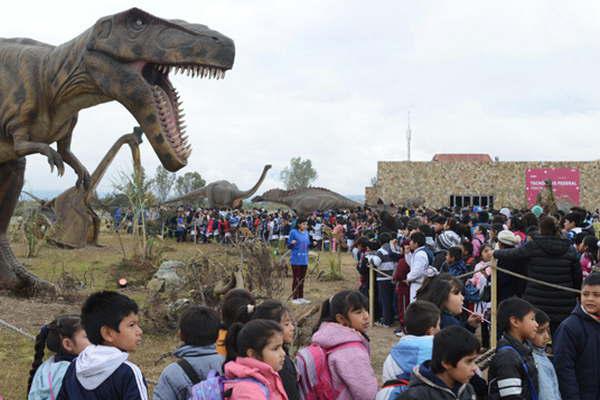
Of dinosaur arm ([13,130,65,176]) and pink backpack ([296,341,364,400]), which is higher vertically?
dinosaur arm ([13,130,65,176])

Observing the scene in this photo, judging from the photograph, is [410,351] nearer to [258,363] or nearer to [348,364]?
[348,364]

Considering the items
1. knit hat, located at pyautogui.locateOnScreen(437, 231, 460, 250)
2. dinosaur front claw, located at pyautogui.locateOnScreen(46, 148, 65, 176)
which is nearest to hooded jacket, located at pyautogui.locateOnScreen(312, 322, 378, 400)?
dinosaur front claw, located at pyautogui.locateOnScreen(46, 148, 65, 176)

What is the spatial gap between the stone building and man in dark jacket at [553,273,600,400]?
33.0m

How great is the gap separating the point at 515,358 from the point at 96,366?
1.88m

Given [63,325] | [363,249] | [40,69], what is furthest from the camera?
[363,249]

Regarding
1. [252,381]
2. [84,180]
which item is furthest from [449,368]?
[84,180]

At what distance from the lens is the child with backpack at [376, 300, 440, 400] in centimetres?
297

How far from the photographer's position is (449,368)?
2643mm

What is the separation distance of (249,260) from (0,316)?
2.99 metres

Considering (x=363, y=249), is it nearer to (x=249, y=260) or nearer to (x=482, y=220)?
(x=249, y=260)

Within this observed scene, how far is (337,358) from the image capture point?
3219mm

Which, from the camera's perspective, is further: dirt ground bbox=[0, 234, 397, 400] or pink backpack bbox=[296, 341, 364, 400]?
dirt ground bbox=[0, 234, 397, 400]

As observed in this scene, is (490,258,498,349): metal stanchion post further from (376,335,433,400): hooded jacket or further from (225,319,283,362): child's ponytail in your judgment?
(225,319,283,362): child's ponytail

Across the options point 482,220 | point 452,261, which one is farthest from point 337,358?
point 482,220
